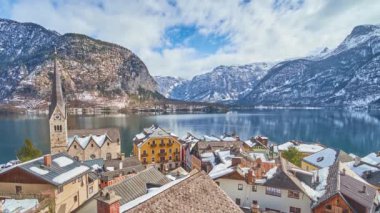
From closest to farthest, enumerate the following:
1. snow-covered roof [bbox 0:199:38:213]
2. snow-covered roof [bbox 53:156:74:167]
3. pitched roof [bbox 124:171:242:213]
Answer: pitched roof [bbox 124:171:242:213] → snow-covered roof [bbox 0:199:38:213] → snow-covered roof [bbox 53:156:74:167]

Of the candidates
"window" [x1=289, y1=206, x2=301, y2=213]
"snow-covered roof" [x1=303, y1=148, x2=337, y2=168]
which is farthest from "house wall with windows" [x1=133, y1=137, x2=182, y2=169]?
"window" [x1=289, y1=206, x2=301, y2=213]

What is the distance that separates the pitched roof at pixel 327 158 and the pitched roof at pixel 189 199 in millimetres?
53528

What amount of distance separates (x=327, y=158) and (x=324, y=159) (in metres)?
0.67

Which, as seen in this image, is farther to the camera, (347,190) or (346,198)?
(347,190)

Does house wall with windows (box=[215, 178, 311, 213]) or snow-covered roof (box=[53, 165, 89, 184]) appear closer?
snow-covered roof (box=[53, 165, 89, 184])

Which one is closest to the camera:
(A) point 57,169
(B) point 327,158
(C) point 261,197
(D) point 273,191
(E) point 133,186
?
(E) point 133,186

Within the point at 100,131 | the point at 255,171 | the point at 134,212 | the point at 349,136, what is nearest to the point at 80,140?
the point at 100,131

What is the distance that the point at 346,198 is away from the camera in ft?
111

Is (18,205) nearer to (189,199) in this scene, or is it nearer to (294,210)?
(189,199)

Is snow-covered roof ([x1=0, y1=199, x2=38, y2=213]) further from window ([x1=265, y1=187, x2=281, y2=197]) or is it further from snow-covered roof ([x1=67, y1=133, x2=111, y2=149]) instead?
snow-covered roof ([x1=67, y1=133, x2=111, y2=149])

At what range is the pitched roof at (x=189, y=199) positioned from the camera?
16297mm

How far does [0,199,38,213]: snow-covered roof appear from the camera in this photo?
26.9 m

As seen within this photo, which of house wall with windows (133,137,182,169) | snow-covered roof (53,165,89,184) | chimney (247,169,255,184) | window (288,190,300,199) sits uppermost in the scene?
snow-covered roof (53,165,89,184)

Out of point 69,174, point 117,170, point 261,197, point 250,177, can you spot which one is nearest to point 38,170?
point 69,174
